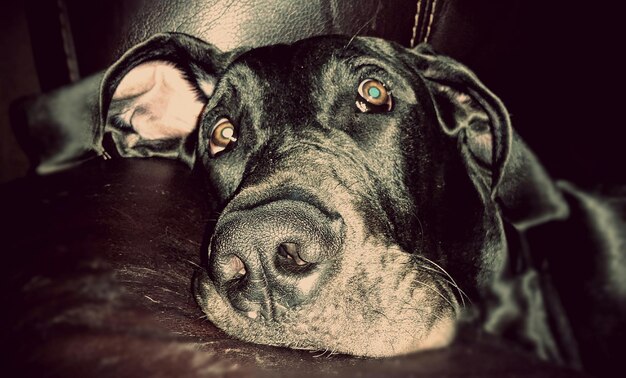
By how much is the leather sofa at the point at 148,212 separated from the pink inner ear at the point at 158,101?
21 centimetres

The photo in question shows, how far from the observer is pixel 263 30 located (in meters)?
2.67

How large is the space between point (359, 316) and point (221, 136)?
131 cm

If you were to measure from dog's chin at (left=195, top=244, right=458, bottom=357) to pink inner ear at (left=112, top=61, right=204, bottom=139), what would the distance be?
1372mm

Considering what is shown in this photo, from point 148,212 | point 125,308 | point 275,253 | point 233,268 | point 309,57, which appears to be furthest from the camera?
point 309,57

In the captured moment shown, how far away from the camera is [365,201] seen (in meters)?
1.87

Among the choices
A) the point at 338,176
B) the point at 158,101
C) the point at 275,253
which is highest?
the point at 158,101

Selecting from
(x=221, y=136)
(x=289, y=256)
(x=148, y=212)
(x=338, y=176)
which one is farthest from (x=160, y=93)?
(x=289, y=256)

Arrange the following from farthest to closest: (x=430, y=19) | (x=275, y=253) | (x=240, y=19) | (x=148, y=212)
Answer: (x=430, y=19) < (x=240, y=19) < (x=148, y=212) < (x=275, y=253)

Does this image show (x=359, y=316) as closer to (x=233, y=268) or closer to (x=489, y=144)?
(x=233, y=268)

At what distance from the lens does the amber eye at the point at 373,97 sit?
225 centimetres

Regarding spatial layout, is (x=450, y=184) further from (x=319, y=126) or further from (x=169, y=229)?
(x=169, y=229)

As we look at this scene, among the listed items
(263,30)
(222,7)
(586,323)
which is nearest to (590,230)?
(586,323)

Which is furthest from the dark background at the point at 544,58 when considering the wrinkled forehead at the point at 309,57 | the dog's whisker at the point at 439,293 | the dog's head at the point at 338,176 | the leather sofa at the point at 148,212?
the dog's whisker at the point at 439,293

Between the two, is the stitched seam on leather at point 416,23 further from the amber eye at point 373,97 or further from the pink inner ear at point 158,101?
the pink inner ear at point 158,101
